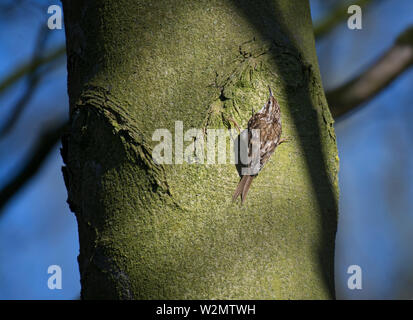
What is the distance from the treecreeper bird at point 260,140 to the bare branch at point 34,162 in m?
1.51

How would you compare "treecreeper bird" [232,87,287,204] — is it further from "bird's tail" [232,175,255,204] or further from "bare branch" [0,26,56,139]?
"bare branch" [0,26,56,139]

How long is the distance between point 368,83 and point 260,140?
1.39m

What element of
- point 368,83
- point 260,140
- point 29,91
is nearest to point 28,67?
point 29,91

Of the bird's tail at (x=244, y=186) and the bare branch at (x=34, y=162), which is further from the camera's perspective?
the bare branch at (x=34, y=162)

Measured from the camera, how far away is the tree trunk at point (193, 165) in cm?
89

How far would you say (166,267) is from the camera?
2.90 ft

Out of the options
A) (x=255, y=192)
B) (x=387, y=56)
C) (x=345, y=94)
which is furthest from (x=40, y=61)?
(x=255, y=192)

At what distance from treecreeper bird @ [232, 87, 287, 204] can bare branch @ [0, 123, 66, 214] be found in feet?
4.96

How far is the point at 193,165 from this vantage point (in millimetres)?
932

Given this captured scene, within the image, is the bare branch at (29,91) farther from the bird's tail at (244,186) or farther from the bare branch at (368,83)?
Result: the bird's tail at (244,186)

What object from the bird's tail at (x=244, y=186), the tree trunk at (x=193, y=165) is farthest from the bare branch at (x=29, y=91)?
the bird's tail at (x=244, y=186)

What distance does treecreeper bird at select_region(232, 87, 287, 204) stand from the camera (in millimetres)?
934

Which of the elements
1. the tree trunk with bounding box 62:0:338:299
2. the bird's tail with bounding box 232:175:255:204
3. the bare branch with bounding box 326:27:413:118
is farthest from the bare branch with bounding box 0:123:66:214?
the bird's tail with bounding box 232:175:255:204

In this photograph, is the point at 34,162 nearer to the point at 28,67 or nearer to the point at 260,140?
the point at 28,67
